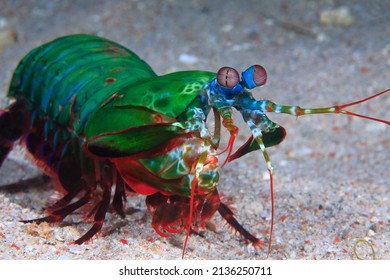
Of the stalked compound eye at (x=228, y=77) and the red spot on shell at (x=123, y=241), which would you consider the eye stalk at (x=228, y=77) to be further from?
the red spot on shell at (x=123, y=241)

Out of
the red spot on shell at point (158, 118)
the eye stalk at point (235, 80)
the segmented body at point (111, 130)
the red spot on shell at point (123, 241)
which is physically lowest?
the red spot on shell at point (123, 241)

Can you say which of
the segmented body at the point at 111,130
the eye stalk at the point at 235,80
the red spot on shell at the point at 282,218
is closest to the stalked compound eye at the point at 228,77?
the eye stalk at the point at 235,80

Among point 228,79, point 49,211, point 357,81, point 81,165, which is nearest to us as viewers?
point 228,79

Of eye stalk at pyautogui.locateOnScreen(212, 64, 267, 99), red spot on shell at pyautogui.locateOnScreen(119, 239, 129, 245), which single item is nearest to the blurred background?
red spot on shell at pyautogui.locateOnScreen(119, 239, 129, 245)

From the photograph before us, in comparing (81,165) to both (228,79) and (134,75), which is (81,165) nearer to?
(134,75)

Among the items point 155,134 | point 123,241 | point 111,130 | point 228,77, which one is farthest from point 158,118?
point 123,241

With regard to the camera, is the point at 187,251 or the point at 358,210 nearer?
the point at 187,251

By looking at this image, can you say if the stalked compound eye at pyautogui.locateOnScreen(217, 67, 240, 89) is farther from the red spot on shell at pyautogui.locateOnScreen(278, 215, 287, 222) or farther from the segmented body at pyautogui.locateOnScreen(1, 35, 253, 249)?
the red spot on shell at pyautogui.locateOnScreen(278, 215, 287, 222)

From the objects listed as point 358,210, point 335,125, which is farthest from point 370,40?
point 358,210

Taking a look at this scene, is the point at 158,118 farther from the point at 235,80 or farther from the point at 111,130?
the point at 235,80
